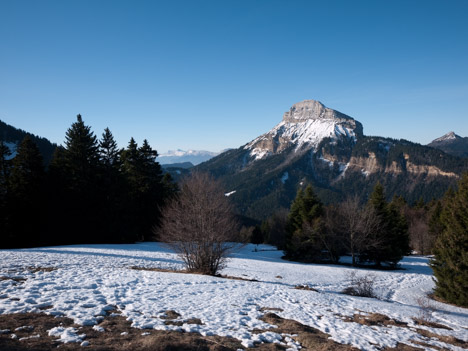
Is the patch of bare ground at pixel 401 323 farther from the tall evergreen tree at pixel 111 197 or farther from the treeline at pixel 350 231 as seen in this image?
the tall evergreen tree at pixel 111 197

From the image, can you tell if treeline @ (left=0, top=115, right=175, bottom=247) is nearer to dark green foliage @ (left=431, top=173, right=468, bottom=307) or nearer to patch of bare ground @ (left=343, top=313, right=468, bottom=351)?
patch of bare ground @ (left=343, top=313, right=468, bottom=351)

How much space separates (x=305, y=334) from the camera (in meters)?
7.09

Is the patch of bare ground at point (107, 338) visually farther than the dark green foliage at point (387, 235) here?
No

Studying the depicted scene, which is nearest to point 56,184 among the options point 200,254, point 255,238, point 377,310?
point 200,254

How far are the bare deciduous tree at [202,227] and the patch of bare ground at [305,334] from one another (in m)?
6.97

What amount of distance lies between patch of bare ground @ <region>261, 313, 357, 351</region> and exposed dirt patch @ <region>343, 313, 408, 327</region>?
6.80 feet

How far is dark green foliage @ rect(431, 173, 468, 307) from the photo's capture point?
14203mm

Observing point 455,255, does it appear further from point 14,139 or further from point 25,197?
point 14,139

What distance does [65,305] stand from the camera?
773 cm

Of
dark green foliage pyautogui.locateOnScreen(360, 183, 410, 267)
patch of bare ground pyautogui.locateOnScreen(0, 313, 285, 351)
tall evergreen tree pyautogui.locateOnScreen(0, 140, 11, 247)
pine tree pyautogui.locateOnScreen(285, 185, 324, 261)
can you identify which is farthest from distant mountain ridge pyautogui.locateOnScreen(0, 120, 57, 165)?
patch of bare ground pyautogui.locateOnScreen(0, 313, 285, 351)

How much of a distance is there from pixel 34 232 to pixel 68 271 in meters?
18.4

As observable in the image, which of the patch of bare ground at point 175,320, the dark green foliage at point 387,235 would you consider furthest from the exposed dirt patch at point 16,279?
the dark green foliage at point 387,235

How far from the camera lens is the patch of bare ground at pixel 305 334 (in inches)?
251

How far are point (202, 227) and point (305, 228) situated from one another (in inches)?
770
